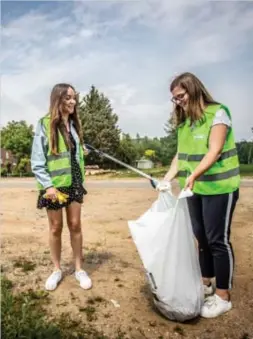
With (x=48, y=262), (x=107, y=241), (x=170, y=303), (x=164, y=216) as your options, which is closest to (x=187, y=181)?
(x=164, y=216)

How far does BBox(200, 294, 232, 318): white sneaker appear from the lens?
2.88 metres

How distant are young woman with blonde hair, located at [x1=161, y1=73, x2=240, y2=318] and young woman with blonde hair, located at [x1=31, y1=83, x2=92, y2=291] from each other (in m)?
0.82

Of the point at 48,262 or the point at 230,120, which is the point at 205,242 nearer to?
the point at 230,120

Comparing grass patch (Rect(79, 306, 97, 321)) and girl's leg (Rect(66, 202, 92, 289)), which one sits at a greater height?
girl's leg (Rect(66, 202, 92, 289))

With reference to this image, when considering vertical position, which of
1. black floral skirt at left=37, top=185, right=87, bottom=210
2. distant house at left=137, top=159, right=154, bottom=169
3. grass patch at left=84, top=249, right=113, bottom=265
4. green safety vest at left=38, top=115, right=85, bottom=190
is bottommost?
distant house at left=137, top=159, right=154, bottom=169

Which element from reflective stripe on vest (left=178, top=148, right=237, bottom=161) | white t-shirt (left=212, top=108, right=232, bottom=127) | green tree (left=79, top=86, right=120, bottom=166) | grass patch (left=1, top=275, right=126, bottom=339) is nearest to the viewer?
grass patch (left=1, top=275, right=126, bottom=339)

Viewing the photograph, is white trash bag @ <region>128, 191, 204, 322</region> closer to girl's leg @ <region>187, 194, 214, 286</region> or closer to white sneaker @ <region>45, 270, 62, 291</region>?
girl's leg @ <region>187, 194, 214, 286</region>

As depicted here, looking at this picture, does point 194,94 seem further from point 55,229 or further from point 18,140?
point 18,140

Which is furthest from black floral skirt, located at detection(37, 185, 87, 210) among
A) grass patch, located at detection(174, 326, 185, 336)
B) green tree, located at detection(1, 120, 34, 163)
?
green tree, located at detection(1, 120, 34, 163)

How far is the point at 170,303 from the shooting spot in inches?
108

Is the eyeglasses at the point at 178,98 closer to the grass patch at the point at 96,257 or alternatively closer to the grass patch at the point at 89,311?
the grass patch at the point at 89,311

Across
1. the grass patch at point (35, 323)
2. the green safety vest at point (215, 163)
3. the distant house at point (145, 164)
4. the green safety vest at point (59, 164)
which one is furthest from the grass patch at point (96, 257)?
the distant house at point (145, 164)

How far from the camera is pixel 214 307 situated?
2904mm

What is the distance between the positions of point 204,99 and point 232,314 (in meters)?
1.57
